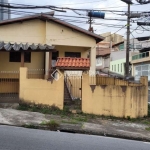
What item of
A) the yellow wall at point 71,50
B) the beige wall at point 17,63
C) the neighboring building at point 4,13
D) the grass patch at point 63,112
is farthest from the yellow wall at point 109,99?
the yellow wall at point 71,50

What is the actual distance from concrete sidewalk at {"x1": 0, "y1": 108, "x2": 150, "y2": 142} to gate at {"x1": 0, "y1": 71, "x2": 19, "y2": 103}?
1012 millimetres

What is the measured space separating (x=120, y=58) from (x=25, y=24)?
32.6m

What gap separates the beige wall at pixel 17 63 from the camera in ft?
53.6

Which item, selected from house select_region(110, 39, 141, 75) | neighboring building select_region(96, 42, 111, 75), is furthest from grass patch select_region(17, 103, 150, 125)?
neighboring building select_region(96, 42, 111, 75)

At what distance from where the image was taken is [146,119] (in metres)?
12.2

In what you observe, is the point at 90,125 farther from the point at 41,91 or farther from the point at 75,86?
the point at 75,86

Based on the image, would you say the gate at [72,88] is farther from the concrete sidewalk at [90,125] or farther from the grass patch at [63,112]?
the concrete sidewalk at [90,125]

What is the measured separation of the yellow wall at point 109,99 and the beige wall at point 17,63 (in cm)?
605

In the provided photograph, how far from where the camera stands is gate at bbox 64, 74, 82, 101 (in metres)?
13.1

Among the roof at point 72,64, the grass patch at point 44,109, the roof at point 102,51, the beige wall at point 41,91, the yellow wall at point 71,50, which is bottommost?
the grass patch at point 44,109

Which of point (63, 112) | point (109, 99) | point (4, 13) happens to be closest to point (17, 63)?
point (4, 13)

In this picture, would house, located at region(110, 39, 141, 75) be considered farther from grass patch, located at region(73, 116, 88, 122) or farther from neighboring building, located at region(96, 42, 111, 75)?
grass patch, located at region(73, 116, 88, 122)

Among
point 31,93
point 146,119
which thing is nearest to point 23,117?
point 31,93

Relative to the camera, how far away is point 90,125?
9852 mm
